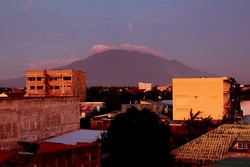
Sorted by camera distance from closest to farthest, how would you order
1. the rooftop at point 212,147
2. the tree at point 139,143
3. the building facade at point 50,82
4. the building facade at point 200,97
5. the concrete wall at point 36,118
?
the rooftop at point 212,147, the tree at point 139,143, the concrete wall at point 36,118, the building facade at point 200,97, the building facade at point 50,82

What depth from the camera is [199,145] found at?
17.4 metres

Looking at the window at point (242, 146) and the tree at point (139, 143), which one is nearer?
the window at point (242, 146)

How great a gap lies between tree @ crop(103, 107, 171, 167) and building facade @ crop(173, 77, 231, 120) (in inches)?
687

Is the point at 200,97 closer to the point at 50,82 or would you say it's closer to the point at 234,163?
the point at 234,163

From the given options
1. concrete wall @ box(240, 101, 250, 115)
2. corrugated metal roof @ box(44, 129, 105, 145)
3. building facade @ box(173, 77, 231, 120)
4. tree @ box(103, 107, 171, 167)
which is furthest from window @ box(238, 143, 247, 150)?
concrete wall @ box(240, 101, 250, 115)

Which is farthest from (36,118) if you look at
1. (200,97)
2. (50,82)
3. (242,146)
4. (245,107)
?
(50,82)

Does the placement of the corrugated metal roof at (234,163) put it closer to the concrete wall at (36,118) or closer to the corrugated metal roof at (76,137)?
the corrugated metal roof at (76,137)

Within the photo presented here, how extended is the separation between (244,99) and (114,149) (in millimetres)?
22791

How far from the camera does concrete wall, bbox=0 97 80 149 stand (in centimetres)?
2141

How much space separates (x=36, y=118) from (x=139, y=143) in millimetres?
10397

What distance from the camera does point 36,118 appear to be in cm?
2433

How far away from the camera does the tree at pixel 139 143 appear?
16500mm

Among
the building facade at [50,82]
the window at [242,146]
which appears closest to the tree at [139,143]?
the window at [242,146]

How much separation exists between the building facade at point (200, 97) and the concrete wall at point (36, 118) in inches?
452
